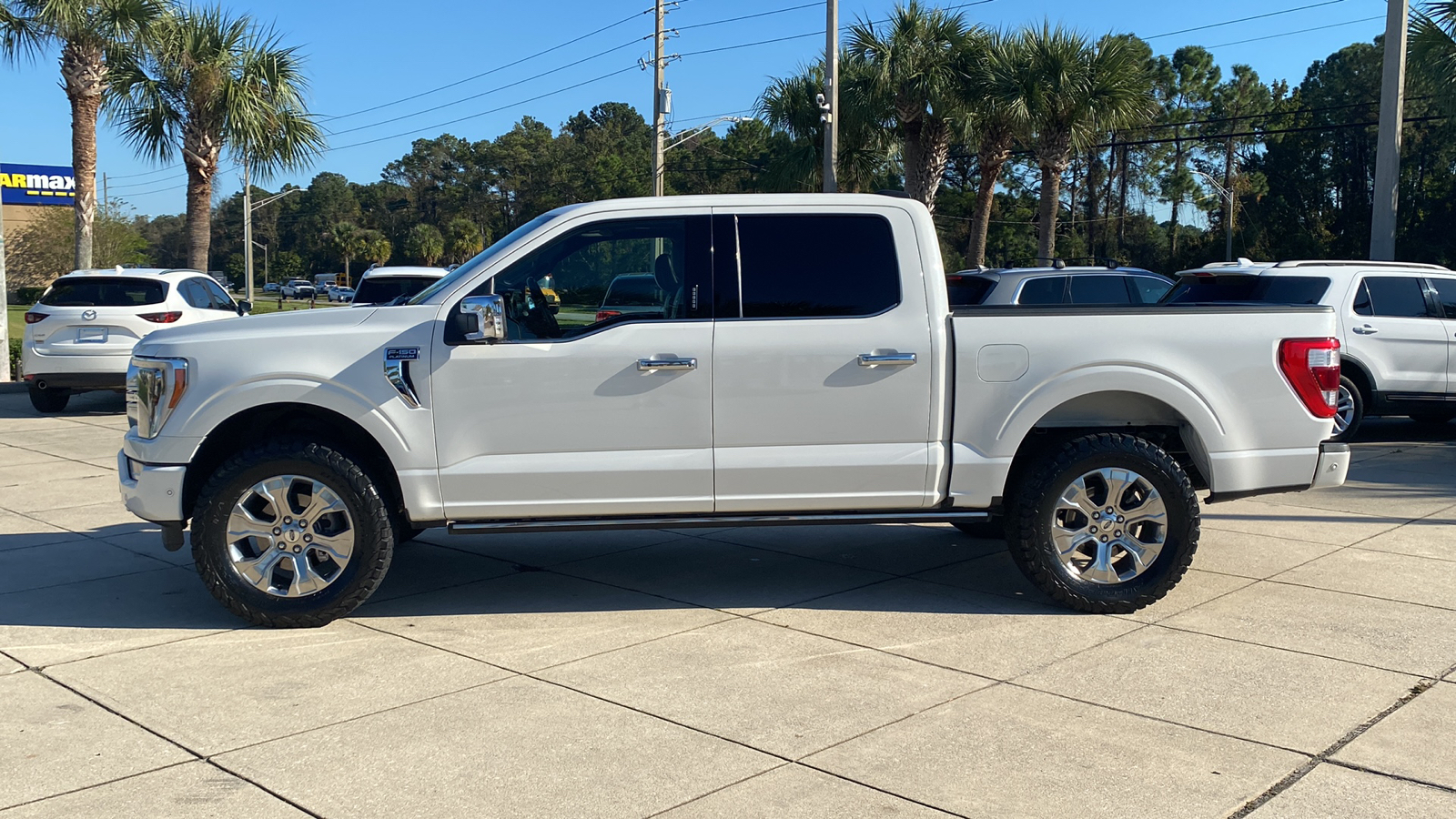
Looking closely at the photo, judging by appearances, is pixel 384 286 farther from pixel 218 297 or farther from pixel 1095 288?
pixel 1095 288

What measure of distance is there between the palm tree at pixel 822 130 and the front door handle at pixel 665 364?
20654 millimetres

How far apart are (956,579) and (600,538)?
241cm

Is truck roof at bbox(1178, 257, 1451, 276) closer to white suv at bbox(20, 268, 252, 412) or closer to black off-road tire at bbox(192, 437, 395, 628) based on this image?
black off-road tire at bbox(192, 437, 395, 628)

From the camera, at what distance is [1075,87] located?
2425 cm

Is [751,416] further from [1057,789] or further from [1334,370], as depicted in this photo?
[1334,370]

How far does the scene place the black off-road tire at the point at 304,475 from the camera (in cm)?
574

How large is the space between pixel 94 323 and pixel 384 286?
3272 millimetres

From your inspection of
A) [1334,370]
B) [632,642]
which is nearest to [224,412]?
[632,642]

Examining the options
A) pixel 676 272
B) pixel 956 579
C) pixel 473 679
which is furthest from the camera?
pixel 956 579

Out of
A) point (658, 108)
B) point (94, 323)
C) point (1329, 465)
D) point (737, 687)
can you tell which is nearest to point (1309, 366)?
point (1329, 465)

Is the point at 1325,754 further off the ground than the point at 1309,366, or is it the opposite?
the point at 1309,366

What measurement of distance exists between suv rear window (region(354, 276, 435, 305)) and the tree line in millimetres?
5554

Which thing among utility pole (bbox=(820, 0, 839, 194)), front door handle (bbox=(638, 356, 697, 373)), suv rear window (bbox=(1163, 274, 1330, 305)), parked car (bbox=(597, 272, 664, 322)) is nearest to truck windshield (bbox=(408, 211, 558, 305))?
parked car (bbox=(597, 272, 664, 322))

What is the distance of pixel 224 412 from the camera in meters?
5.77
